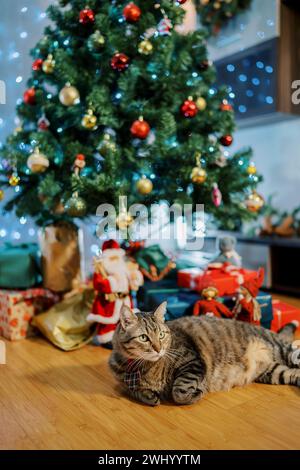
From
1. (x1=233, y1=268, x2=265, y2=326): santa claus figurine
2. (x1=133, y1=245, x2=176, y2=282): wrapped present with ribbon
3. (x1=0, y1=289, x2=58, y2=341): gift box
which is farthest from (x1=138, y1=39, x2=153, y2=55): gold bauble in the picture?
(x1=0, y1=289, x2=58, y2=341): gift box

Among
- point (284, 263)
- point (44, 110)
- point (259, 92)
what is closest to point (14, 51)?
point (44, 110)

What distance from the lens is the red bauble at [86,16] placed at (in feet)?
5.05

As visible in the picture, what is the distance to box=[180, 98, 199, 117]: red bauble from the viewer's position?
1593mm

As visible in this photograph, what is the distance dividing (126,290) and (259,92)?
167cm

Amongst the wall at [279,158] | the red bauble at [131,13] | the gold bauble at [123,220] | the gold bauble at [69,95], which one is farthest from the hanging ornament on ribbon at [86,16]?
the wall at [279,158]

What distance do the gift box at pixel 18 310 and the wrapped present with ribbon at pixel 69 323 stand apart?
48 millimetres

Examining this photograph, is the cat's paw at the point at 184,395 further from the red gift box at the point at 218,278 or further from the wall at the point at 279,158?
the wall at the point at 279,158

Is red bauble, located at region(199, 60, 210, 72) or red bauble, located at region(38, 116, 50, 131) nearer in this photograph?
red bauble, located at region(38, 116, 50, 131)

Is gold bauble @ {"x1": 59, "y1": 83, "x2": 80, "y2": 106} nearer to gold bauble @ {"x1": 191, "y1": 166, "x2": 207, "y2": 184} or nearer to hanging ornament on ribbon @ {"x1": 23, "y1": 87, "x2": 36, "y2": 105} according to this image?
hanging ornament on ribbon @ {"x1": 23, "y1": 87, "x2": 36, "y2": 105}

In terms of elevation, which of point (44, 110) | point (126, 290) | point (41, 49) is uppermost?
point (41, 49)

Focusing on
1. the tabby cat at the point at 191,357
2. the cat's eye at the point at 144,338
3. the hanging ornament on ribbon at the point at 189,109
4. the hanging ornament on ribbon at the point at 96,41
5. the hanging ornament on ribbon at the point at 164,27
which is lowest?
the tabby cat at the point at 191,357

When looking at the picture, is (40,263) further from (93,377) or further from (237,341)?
(237,341)

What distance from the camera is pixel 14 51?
2.09 meters

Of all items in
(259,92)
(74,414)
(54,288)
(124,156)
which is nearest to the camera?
(74,414)
